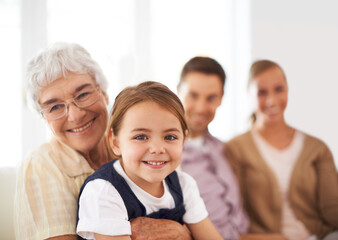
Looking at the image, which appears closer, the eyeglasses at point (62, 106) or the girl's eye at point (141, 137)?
the girl's eye at point (141, 137)

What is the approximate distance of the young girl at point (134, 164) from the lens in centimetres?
75

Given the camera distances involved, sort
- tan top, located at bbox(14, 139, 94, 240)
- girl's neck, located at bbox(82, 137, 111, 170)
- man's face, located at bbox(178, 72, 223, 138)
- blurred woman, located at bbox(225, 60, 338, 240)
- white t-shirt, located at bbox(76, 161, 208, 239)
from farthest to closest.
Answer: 1. blurred woman, located at bbox(225, 60, 338, 240)
2. man's face, located at bbox(178, 72, 223, 138)
3. girl's neck, located at bbox(82, 137, 111, 170)
4. tan top, located at bbox(14, 139, 94, 240)
5. white t-shirt, located at bbox(76, 161, 208, 239)

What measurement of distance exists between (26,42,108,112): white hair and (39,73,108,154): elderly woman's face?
15 mm

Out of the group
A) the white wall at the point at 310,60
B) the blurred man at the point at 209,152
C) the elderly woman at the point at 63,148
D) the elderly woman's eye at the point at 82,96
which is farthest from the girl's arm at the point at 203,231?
the white wall at the point at 310,60

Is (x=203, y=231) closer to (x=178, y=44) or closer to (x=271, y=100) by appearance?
(x=271, y=100)

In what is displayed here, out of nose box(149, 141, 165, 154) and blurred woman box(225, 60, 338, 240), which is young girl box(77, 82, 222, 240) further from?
blurred woman box(225, 60, 338, 240)

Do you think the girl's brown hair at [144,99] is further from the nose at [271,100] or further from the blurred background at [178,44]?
the nose at [271,100]

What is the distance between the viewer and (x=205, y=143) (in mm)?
1260

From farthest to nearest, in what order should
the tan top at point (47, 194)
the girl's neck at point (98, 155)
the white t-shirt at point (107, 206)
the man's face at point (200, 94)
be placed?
the man's face at point (200, 94) < the girl's neck at point (98, 155) < the tan top at point (47, 194) < the white t-shirt at point (107, 206)

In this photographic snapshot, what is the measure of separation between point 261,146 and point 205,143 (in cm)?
23

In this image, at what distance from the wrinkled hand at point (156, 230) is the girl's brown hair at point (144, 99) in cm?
23

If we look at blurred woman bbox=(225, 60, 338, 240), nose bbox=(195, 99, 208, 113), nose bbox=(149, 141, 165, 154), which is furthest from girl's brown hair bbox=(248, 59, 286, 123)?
nose bbox=(149, 141, 165, 154)

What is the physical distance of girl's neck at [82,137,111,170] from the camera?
100cm

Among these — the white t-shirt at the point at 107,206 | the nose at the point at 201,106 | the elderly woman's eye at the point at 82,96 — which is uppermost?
the elderly woman's eye at the point at 82,96
